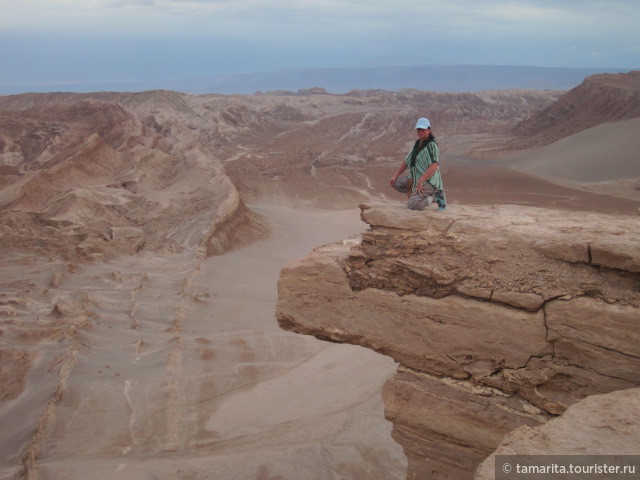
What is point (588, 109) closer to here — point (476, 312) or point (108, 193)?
point (108, 193)

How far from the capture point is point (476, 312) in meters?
3.53

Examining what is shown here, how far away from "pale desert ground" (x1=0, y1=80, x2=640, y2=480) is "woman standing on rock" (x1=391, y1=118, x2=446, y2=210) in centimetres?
233

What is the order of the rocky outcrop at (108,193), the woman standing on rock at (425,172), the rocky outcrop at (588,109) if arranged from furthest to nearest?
the rocky outcrop at (588,109)
the rocky outcrop at (108,193)
the woman standing on rock at (425,172)

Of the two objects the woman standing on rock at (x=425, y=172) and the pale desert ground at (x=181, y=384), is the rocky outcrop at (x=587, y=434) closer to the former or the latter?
the woman standing on rock at (x=425, y=172)

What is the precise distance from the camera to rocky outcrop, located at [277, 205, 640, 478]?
10.6 ft

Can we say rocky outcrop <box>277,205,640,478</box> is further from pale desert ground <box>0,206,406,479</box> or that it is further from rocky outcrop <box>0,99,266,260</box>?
rocky outcrop <box>0,99,266,260</box>

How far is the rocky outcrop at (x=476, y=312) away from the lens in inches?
127

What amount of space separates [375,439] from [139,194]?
10.3m

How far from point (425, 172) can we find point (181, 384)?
11.9 feet

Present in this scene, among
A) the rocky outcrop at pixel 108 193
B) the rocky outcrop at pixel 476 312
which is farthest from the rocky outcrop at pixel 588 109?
the rocky outcrop at pixel 476 312

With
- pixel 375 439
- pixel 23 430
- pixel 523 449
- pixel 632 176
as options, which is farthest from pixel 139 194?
pixel 632 176

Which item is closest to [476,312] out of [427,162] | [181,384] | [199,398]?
[427,162]

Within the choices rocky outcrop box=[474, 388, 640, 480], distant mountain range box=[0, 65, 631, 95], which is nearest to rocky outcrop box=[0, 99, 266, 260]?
rocky outcrop box=[474, 388, 640, 480]

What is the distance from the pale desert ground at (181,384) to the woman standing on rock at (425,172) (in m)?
2.33
